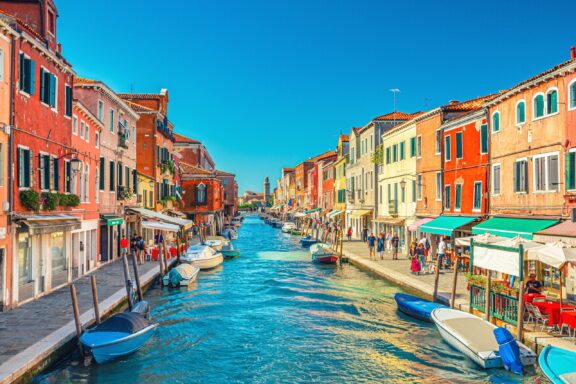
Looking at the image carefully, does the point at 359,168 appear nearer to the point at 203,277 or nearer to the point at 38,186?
the point at 203,277

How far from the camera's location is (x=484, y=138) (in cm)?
2314

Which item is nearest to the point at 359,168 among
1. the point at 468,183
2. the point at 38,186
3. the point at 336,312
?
the point at 468,183

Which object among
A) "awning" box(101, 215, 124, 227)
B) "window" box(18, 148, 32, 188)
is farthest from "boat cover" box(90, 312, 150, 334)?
"awning" box(101, 215, 124, 227)

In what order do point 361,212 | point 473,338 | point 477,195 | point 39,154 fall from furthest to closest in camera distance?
point 361,212 → point 477,195 → point 39,154 → point 473,338

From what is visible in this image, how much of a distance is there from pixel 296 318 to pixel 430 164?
45.9 ft

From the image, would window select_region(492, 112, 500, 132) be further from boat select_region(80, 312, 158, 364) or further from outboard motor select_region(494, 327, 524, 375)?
boat select_region(80, 312, 158, 364)

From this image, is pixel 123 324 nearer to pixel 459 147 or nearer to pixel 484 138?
pixel 484 138

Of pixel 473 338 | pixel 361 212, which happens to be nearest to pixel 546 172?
pixel 473 338

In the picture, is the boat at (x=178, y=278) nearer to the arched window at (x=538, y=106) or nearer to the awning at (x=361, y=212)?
the arched window at (x=538, y=106)

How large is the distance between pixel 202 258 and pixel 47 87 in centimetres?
1473

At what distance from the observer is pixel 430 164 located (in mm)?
28625

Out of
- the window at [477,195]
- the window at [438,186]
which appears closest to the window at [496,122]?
Answer: the window at [477,195]

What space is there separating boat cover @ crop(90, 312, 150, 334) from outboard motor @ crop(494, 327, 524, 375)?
8.76m

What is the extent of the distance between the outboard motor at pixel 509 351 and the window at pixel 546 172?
24.2 feet
